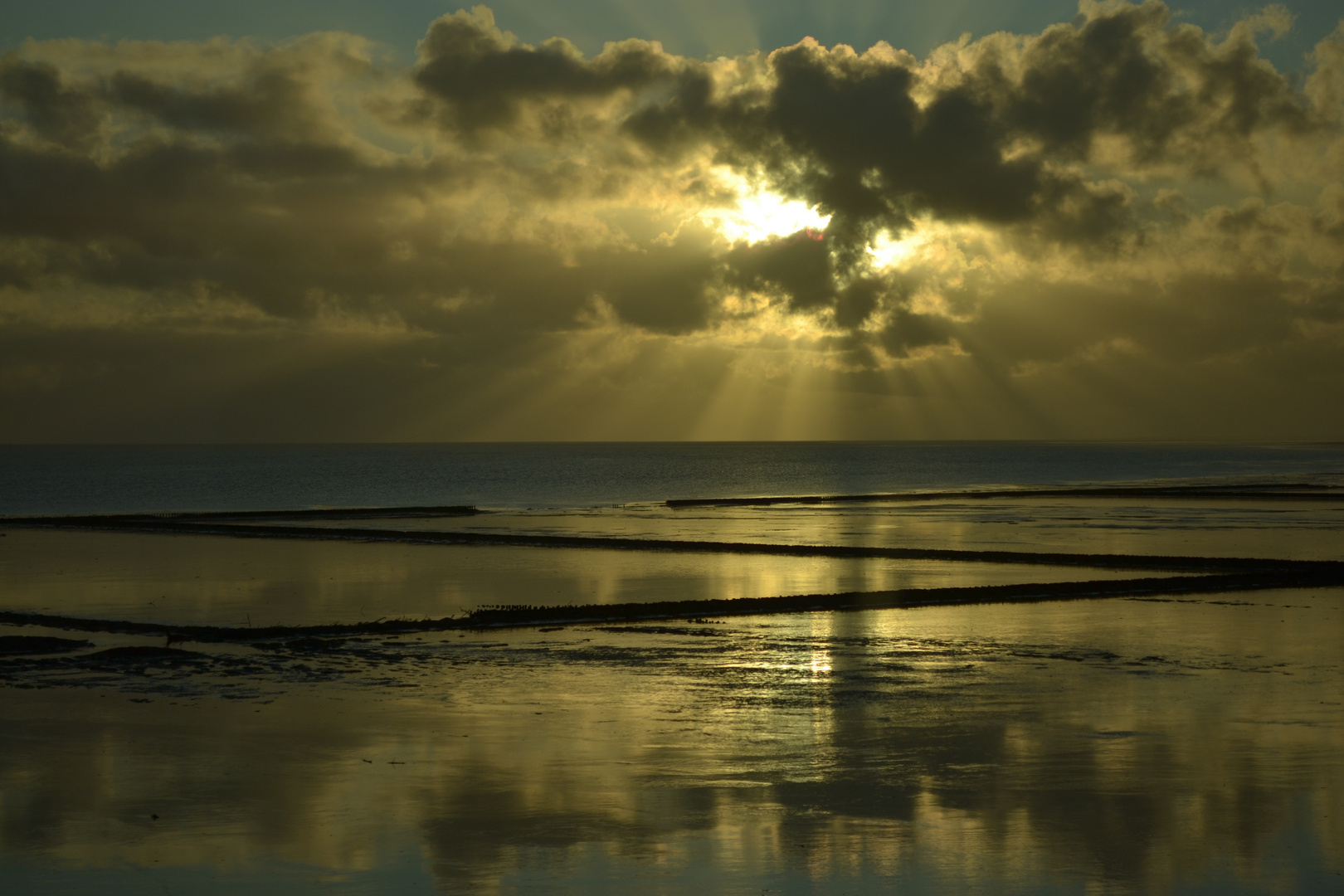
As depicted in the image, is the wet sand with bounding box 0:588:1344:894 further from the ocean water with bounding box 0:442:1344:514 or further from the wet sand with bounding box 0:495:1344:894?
the ocean water with bounding box 0:442:1344:514

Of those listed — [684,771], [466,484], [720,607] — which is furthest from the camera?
[466,484]

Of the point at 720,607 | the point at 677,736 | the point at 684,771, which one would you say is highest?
the point at 720,607

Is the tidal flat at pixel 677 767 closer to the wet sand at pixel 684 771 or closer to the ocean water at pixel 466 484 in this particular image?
the wet sand at pixel 684 771

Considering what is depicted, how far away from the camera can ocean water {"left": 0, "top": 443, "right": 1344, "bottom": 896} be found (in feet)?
29.2

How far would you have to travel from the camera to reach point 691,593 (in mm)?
26250

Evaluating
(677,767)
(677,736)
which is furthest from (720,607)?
(677,767)

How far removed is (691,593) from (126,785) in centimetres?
1613

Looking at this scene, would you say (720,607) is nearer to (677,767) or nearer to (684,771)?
(677,767)

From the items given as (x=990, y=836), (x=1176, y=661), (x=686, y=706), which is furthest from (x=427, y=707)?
(x=1176, y=661)

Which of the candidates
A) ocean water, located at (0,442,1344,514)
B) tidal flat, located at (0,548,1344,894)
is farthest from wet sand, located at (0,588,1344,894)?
ocean water, located at (0,442,1344,514)

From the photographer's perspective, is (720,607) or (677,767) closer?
(677,767)

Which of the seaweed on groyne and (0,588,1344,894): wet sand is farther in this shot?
the seaweed on groyne

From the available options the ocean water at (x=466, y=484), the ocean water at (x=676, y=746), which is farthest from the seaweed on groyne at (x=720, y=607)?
the ocean water at (x=466, y=484)

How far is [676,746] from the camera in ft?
40.1
